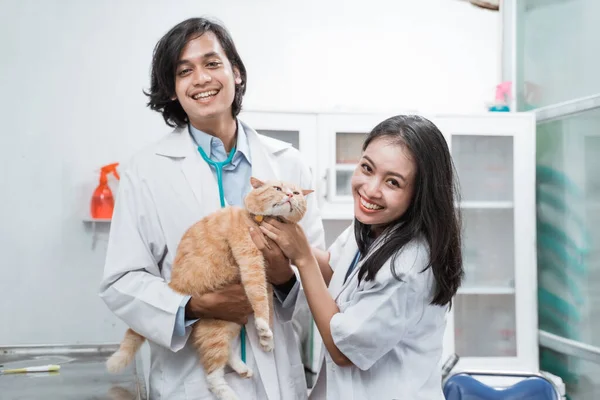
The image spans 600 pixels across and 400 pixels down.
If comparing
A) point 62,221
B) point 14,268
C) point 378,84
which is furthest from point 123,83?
point 378,84

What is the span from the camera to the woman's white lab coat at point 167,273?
4.46 feet

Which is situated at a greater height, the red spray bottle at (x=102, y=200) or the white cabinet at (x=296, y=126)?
the white cabinet at (x=296, y=126)

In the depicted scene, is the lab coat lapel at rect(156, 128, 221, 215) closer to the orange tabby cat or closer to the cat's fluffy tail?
the orange tabby cat

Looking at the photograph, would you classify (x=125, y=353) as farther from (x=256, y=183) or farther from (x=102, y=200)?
(x=102, y=200)

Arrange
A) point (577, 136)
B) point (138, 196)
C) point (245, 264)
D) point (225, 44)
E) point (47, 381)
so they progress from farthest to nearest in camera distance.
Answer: point (577, 136) < point (47, 381) < point (225, 44) < point (138, 196) < point (245, 264)

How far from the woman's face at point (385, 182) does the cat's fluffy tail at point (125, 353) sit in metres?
0.69

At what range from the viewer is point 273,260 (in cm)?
138

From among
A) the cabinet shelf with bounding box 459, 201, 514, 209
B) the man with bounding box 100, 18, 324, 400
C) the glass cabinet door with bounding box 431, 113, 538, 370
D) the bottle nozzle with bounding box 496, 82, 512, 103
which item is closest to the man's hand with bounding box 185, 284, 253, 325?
the man with bounding box 100, 18, 324, 400

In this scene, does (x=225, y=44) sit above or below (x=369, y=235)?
above

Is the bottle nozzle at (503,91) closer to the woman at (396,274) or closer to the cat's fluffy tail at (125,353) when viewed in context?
the woman at (396,274)

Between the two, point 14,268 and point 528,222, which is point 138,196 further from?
point 528,222

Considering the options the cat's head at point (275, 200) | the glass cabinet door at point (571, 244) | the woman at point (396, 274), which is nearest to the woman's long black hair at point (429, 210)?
the woman at point (396, 274)

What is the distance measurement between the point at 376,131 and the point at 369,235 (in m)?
Answer: 0.29

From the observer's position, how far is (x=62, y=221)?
8.73 feet
